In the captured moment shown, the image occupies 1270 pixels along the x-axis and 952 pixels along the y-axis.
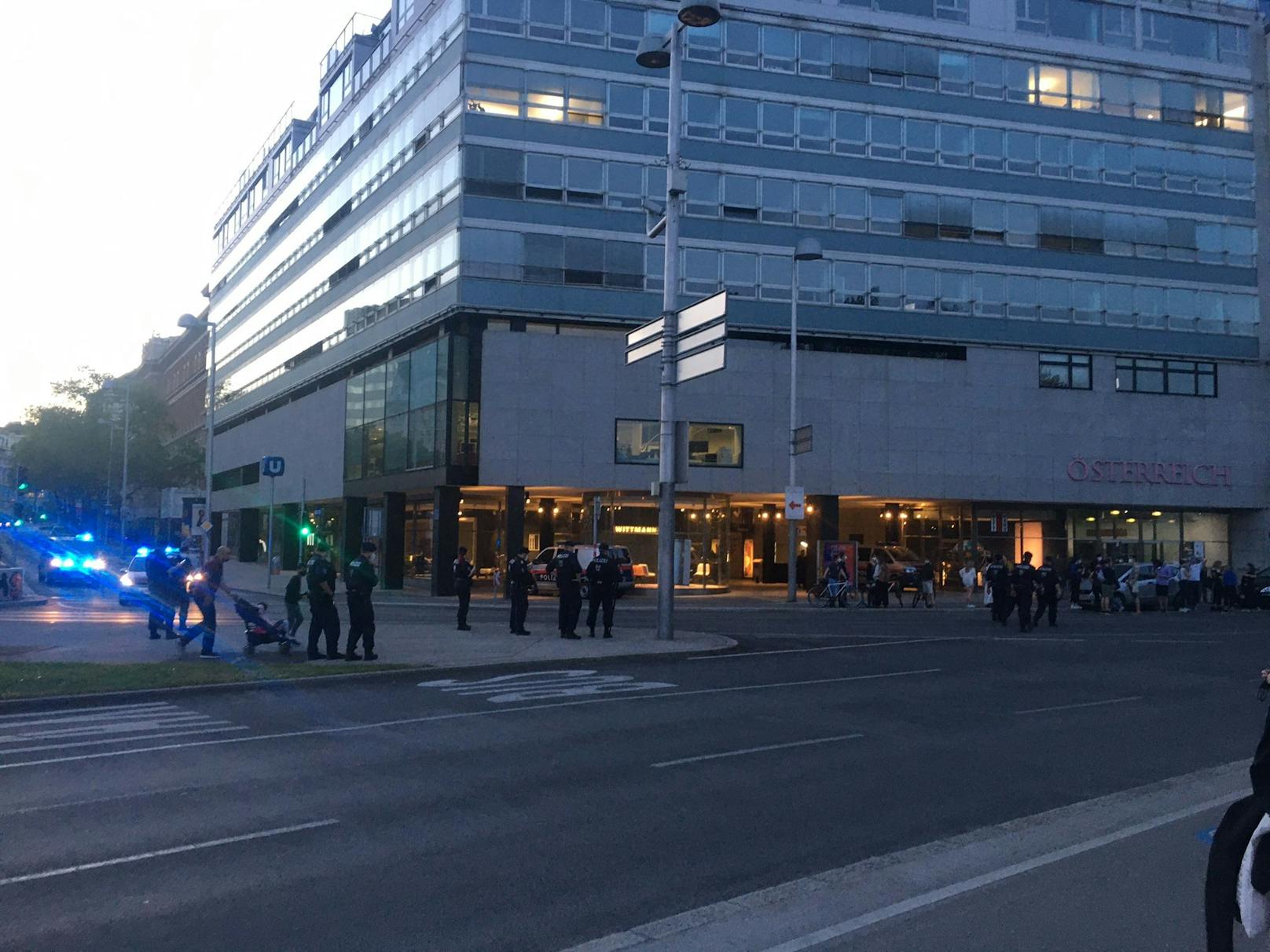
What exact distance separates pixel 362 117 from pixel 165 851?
152 ft

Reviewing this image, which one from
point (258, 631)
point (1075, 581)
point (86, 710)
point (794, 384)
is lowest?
point (86, 710)

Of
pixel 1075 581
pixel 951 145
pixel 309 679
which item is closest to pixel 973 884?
pixel 309 679

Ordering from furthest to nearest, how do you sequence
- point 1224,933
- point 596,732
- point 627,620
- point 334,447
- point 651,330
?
1. point 334,447
2. point 627,620
3. point 651,330
4. point 596,732
5. point 1224,933

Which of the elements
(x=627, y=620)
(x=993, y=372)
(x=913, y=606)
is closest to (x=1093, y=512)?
(x=993, y=372)

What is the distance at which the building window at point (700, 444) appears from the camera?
130 feet

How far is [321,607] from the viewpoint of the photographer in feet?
55.1

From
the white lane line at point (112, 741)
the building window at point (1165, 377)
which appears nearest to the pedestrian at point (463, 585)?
the white lane line at point (112, 741)

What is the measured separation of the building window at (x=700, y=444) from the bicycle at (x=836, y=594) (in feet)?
23.2

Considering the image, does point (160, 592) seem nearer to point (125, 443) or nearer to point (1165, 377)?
point (1165, 377)

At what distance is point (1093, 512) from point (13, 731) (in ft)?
142

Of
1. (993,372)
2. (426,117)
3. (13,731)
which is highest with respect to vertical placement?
(426,117)

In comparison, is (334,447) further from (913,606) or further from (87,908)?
(87,908)

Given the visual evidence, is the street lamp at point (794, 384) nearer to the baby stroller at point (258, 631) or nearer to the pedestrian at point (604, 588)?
the pedestrian at point (604, 588)

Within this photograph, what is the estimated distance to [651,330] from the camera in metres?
21.7
